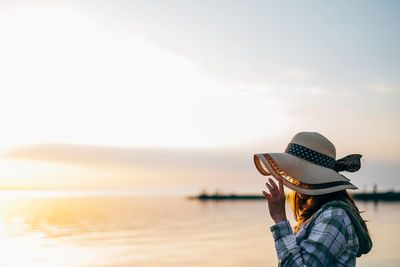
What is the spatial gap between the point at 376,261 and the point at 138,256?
8049mm

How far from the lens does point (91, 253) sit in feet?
54.7

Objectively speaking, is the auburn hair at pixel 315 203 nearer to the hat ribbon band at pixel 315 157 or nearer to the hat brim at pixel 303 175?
the hat brim at pixel 303 175

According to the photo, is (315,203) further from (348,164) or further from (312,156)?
(348,164)

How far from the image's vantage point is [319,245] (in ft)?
7.36

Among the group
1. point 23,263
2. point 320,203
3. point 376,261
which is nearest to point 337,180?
point 320,203

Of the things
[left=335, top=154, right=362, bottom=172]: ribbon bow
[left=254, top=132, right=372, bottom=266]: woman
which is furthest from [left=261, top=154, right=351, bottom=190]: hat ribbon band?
[left=335, top=154, right=362, bottom=172]: ribbon bow

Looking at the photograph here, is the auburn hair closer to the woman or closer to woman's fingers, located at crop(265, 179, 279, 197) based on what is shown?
the woman

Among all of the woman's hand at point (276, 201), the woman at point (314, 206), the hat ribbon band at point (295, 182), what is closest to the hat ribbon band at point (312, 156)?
the woman at point (314, 206)

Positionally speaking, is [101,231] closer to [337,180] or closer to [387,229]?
[387,229]

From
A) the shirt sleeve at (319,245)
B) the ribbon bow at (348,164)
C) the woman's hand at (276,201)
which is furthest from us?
the ribbon bow at (348,164)

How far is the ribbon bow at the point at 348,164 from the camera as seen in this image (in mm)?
2756

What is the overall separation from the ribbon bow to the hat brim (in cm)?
18

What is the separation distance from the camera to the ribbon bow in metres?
2.76

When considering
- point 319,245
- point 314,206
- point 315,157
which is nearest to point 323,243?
point 319,245
